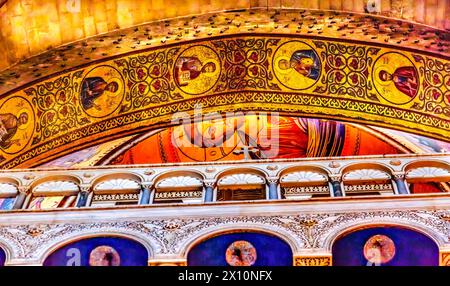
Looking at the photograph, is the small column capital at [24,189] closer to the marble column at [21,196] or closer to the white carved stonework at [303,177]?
the marble column at [21,196]

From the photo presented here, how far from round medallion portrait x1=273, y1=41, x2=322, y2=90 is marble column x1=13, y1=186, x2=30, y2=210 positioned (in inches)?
191

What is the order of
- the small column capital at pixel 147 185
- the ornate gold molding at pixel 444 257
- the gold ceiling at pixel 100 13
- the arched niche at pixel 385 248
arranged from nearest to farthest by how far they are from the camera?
the ornate gold molding at pixel 444 257, the arched niche at pixel 385 248, the small column capital at pixel 147 185, the gold ceiling at pixel 100 13

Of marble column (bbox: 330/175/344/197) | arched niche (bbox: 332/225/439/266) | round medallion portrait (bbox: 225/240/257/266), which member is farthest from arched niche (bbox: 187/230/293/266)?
marble column (bbox: 330/175/344/197)

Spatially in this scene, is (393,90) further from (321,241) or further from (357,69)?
(321,241)

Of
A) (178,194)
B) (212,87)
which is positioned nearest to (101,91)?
(212,87)

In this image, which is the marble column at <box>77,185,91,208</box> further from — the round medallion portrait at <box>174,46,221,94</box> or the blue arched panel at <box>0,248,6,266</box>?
the round medallion portrait at <box>174,46,221,94</box>

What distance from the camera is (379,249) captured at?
22.1 feet

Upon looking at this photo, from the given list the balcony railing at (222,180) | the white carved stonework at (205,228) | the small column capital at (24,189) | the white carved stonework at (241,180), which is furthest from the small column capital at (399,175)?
the small column capital at (24,189)

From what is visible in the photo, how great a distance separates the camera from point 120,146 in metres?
11.8

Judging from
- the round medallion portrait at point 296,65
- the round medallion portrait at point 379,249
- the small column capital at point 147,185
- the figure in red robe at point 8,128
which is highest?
the round medallion portrait at point 296,65

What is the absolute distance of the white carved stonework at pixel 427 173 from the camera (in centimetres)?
804

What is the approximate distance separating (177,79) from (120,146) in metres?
1.33

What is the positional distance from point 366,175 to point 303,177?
653 mm

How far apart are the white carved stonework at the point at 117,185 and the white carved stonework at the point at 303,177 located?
1.56 meters
